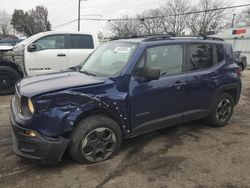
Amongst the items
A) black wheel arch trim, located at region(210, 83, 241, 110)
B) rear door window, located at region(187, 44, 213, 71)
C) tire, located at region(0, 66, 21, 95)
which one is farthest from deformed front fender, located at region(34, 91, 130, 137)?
tire, located at region(0, 66, 21, 95)

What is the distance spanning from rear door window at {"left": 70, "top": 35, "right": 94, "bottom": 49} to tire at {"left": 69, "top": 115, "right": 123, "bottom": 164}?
5685 millimetres

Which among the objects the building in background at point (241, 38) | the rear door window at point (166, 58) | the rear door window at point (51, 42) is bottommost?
the rear door window at point (166, 58)

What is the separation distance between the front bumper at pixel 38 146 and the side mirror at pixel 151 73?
4.67 ft

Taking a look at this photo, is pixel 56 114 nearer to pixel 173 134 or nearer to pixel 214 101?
pixel 173 134

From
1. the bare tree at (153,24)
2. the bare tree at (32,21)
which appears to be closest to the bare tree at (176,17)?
the bare tree at (153,24)

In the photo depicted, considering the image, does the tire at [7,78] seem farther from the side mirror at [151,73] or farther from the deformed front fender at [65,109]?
the side mirror at [151,73]

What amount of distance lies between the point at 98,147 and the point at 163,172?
3.07ft

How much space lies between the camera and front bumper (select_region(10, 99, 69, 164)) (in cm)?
346

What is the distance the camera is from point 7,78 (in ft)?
27.3

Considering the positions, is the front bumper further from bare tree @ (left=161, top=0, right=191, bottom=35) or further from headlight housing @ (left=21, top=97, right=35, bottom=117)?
bare tree @ (left=161, top=0, right=191, bottom=35)

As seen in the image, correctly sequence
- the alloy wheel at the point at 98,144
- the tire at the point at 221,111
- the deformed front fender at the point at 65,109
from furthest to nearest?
the tire at the point at 221,111 → the alloy wheel at the point at 98,144 → the deformed front fender at the point at 65,109

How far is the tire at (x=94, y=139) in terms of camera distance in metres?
3.67

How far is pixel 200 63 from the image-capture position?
4949 millimetres

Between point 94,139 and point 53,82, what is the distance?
964 millimetres
